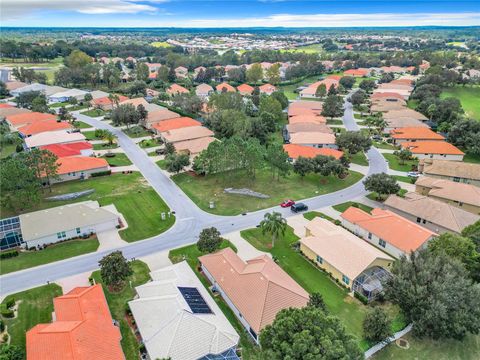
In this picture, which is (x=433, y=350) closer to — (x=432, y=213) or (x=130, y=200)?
(x=432, y=213)

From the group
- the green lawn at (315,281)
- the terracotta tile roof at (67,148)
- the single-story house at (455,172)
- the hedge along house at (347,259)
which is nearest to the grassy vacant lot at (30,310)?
the green lawn at (315,281)

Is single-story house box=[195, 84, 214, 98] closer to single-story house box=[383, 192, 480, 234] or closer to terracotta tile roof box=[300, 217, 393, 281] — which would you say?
single-story house box=[383, 192, 480, 234]

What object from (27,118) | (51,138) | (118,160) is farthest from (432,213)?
(27,118)

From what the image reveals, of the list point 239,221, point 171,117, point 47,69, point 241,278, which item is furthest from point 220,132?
point 47,69

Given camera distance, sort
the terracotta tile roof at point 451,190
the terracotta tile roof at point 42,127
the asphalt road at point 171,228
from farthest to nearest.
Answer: the terracotta tile roof at point 42,127, the terracotta tile roof at point 451,190, the asphalt road at point 171,228

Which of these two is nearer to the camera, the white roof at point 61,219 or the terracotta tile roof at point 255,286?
the terracotta tile roof at point 255,286

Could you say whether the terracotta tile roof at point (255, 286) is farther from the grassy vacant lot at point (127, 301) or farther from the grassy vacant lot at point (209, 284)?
the grassy vacant lot at point (127, 301)

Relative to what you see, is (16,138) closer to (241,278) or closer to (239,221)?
(239,221)
